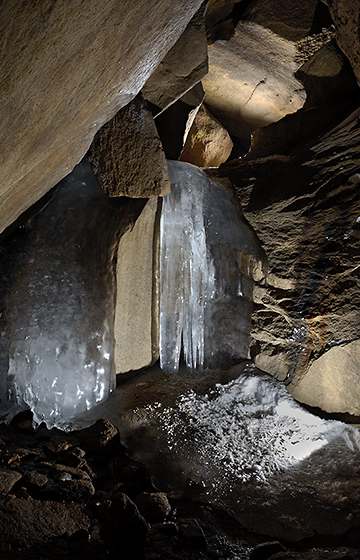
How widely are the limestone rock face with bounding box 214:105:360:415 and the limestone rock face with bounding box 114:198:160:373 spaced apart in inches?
34.2

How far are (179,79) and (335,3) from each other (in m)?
1.29

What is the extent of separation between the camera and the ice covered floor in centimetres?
214

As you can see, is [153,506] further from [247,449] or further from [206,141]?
[206,141]

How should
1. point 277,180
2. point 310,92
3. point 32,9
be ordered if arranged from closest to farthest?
point 32,9 → point 277,180 → point 310,92

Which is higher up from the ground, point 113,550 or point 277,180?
point 277,180

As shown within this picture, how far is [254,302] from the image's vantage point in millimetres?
3348

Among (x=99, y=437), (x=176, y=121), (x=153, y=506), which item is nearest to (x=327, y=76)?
(x=176, y=121)

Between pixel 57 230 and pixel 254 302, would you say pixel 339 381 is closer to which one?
pixel 254 302

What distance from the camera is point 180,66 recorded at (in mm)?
3424

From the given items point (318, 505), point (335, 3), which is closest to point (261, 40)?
point (335, 3)

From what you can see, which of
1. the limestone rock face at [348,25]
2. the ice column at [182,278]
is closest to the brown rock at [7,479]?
the ice column at [182,278]

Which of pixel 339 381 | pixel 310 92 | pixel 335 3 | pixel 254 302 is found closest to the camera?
pixel 339 381

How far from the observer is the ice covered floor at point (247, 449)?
2141 mm

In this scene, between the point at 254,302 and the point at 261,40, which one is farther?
the point at 261,40
